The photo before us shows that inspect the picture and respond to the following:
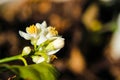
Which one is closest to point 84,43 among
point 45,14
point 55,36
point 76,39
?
point 76,39

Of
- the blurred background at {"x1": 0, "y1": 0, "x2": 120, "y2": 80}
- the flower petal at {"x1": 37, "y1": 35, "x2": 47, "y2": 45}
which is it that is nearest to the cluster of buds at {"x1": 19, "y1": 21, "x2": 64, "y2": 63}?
the flower petal at {"x1": 37, "y1": 35, "x2": 47, "y2": 45}

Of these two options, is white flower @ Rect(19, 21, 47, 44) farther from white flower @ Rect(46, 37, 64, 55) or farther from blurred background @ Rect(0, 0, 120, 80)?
blurred background @ Rect(0, 0, 120, 80)

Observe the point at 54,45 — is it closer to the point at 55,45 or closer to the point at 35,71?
the point at 55,45

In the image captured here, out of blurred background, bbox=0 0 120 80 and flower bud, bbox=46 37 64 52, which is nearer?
flower bud, bbox=46 37 64 52

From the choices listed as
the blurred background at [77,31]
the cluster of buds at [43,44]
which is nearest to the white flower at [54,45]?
the cluster of buds at [43,44]

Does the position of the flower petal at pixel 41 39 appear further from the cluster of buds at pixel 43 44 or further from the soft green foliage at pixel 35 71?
the soft green foliage at pixel 35 71

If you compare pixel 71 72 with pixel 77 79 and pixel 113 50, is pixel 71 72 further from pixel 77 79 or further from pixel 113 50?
pixel 113 50
